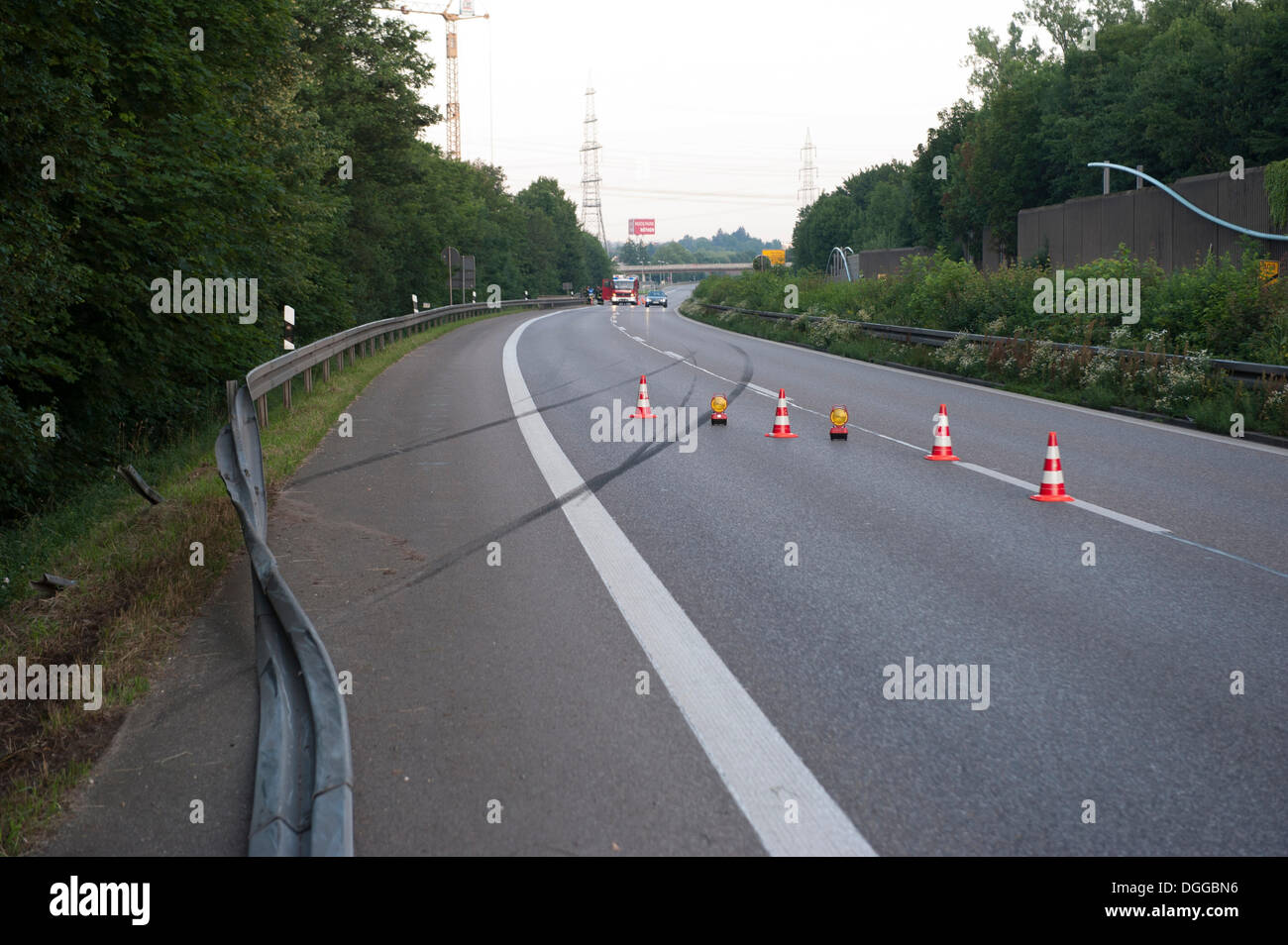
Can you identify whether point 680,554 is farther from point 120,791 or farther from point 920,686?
point 120,791

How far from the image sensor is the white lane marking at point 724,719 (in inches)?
148

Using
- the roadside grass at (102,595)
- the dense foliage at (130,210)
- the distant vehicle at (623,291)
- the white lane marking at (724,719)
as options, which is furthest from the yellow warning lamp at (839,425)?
the distant vehicle at (623,291)

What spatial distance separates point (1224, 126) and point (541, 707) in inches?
2434

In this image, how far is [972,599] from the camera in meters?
6.61

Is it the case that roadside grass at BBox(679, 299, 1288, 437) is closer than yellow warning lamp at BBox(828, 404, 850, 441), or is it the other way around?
yellow warning lamp at BBox(828, 404, 850, 441)

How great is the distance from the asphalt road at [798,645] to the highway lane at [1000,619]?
0.07 feet

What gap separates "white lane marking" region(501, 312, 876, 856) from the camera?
377 centimetres

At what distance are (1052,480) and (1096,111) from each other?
6969cm

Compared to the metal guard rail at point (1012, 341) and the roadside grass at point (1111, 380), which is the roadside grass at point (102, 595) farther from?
the metal guard rail at point (1012, 341)

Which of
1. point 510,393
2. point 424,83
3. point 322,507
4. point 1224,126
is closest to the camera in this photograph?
point 322,507

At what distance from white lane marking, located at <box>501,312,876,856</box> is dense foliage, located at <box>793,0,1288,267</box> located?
34.3m

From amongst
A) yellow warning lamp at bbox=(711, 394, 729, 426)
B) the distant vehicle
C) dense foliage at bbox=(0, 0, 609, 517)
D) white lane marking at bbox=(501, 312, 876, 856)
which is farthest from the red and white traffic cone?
the distant vehicle

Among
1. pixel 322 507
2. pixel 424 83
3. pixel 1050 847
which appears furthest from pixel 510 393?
pixel 424 83

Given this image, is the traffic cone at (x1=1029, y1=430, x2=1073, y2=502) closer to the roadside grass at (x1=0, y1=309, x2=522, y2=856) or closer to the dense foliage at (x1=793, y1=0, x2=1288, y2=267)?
the roadside grass at (x1=0, y1=309, x2=522, y2=856)
